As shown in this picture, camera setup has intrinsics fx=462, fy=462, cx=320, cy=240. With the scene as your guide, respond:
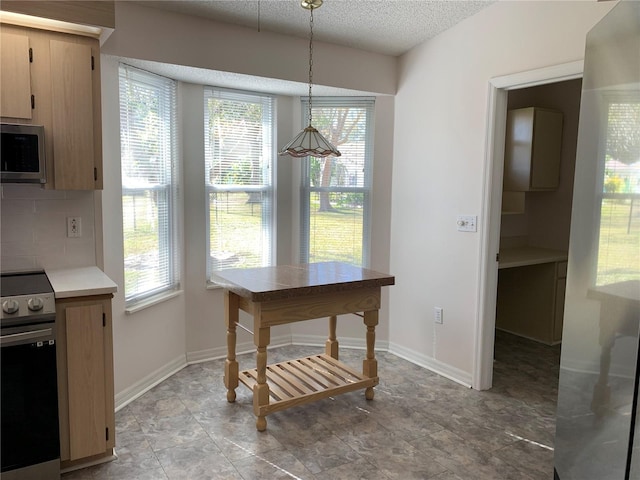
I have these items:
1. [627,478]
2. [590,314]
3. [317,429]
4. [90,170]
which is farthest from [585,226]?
[90,170]

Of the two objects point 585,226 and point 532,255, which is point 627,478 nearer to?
point 585,226

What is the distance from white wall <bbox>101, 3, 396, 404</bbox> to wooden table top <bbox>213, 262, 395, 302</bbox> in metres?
0.71

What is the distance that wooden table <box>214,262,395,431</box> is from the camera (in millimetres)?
2662

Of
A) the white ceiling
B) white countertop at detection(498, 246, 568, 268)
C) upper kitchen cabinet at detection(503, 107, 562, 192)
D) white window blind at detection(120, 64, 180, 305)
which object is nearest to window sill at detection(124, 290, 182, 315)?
white window blind at detection(120, 64, 180, 305)

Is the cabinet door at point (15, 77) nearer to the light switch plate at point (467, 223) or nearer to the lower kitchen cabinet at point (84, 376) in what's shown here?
the lower kitchen cabinet at point (84, 376)

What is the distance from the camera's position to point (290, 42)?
3393 millimetres

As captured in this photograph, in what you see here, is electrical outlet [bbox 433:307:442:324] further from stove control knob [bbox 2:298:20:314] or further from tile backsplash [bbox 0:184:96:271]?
stove control knob [bbox 2:298:20:314]

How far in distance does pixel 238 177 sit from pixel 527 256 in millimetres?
2630

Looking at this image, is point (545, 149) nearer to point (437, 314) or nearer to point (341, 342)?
point (437, 314)

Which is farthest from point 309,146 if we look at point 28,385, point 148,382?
point 148,382

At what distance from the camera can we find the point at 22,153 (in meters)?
2.18

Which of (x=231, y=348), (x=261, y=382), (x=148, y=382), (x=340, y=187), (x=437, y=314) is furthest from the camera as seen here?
(x=340, y=187)

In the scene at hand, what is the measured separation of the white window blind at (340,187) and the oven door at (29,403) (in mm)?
2358

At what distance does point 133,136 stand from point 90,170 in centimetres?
71
